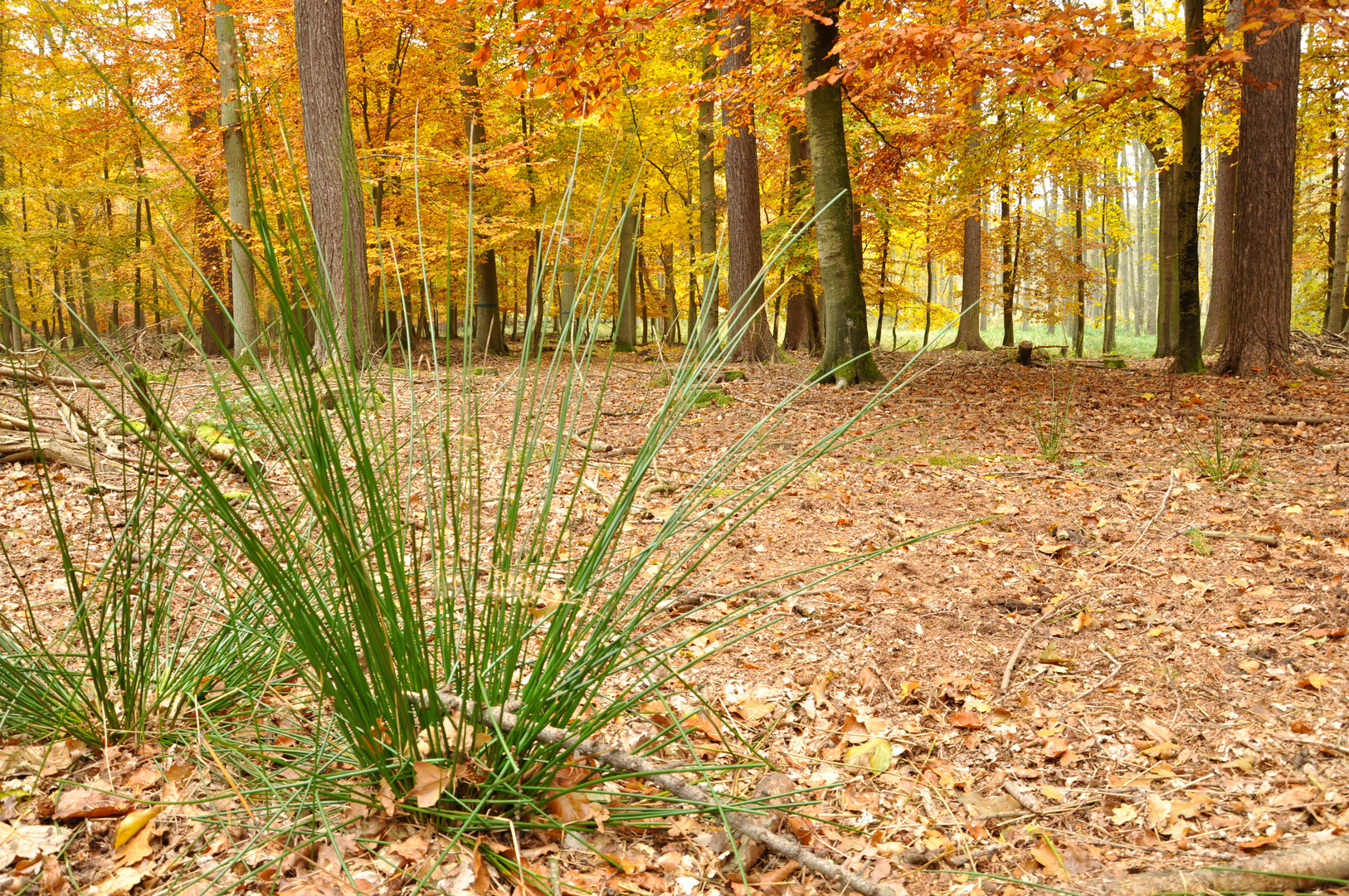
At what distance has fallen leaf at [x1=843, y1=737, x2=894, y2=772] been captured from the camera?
2.04 metres

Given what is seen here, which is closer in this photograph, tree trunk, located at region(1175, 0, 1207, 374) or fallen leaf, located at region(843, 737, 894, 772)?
fallen leaf, located at region(843, 737, 894, 772)

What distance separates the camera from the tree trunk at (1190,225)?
7773 mm

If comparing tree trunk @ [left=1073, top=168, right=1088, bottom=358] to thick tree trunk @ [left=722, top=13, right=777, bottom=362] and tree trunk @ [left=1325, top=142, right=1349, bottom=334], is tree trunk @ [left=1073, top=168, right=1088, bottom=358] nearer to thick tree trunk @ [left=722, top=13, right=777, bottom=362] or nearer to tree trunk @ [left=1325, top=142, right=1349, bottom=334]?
tree trunk @ [left=1325, top=142, right=1349, bottom=334]

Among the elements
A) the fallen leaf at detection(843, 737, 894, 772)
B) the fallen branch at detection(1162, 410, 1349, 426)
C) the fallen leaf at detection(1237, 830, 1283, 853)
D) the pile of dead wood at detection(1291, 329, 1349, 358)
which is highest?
the pile of dead wood at detection(1291, 329, 1349, 358)

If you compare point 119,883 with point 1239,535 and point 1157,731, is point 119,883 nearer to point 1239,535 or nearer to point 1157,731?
point 1157,731

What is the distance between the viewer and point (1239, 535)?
3.32 m

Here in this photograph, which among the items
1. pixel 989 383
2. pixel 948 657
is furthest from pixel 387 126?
pixel 948 657

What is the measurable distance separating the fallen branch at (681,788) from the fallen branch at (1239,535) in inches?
105

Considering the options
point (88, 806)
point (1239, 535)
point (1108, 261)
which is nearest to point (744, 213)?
point (1239, 535)

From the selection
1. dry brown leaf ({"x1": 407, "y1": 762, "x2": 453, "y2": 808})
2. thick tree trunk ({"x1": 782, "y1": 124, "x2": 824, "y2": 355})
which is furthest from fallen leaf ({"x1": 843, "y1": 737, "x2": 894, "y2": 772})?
thick tree trunk ({"x1": 782, "y1": 124, "x2": 824, "y2": 355})

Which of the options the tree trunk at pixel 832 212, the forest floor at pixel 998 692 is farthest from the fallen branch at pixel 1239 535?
the tree trunk at pixel 832 212

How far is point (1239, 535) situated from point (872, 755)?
2.27m

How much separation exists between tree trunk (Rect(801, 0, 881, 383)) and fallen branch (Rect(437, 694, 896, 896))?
19.3ft

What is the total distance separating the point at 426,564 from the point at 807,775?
75.8 inches
